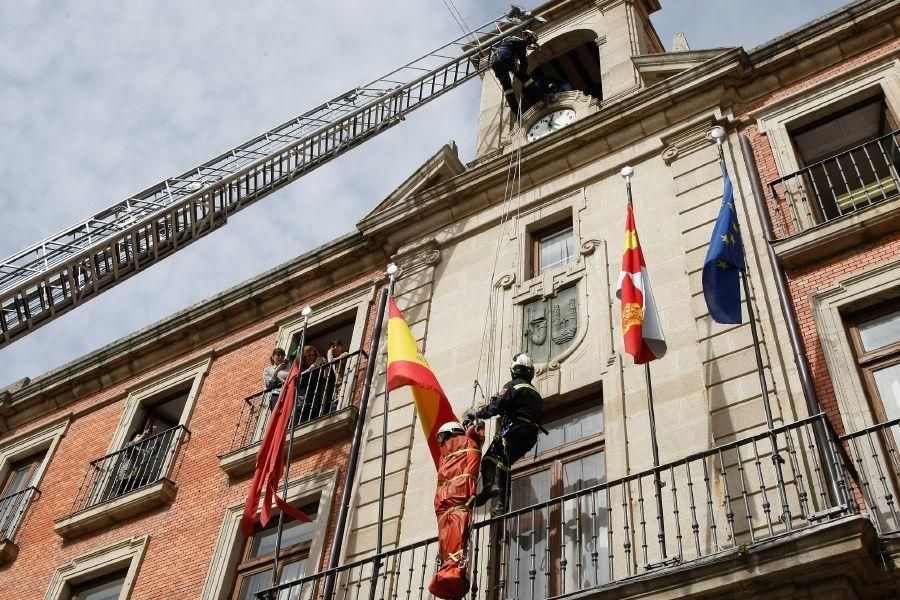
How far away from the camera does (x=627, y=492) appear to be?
419 inches

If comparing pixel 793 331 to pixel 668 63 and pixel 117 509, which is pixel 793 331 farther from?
pixel 117 509

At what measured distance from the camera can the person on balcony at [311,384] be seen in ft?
53.4

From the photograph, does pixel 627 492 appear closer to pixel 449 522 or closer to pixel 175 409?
pixel 449 522

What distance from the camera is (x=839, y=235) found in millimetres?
12070

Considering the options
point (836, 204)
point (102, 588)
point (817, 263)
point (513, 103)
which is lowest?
point (102, 588)

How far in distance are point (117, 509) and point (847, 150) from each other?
12.5 m

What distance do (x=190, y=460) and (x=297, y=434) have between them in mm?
2612

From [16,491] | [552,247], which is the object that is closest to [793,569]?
[552,247]

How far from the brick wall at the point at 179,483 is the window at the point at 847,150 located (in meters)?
7.46

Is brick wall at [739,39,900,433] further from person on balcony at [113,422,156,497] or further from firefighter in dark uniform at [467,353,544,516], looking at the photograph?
person on balcony at [113,422,156,497]

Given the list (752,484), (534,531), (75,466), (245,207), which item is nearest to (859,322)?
(752,484)

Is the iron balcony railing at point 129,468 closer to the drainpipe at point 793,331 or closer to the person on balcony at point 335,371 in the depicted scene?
the person on balcony at point 335,371

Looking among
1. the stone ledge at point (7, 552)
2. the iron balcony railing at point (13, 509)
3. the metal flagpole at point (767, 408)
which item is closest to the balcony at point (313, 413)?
the stone ledge at point (7, 552)

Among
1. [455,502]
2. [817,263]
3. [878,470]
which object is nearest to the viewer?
[878,470]
